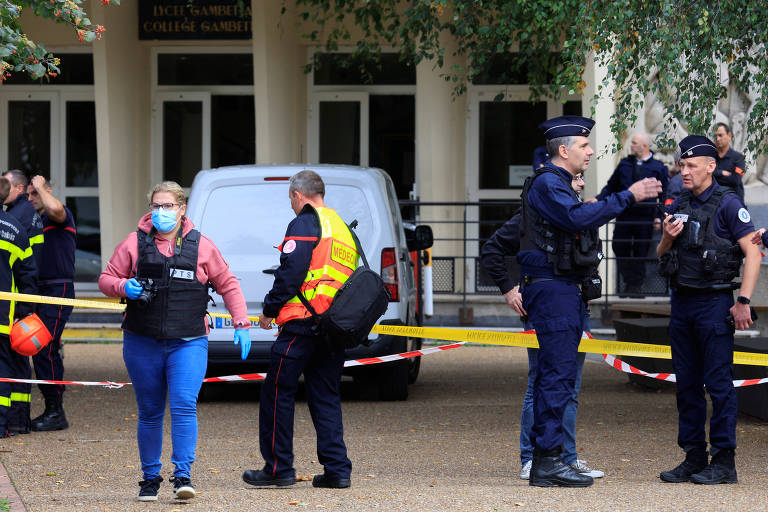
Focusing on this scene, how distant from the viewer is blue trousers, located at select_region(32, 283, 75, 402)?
9.43m

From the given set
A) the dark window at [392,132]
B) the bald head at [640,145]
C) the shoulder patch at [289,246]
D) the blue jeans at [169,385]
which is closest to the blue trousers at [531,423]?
the shoulder patch at [289,246]

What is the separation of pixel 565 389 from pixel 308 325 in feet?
4.55

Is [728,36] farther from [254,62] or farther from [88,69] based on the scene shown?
[88,69]

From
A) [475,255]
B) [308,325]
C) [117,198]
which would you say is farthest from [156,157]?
[308,325]

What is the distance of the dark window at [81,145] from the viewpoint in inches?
782

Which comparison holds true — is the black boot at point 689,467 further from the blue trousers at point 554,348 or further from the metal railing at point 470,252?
the metal railing at point 470,252

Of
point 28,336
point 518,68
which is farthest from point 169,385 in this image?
point 518,68

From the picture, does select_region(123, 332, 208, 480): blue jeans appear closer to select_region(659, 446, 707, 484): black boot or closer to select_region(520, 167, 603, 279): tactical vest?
select_region(520, 167, 603, 279): tactical vest

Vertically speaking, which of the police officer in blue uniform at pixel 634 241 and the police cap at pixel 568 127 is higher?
the police cap at pixel 568 127

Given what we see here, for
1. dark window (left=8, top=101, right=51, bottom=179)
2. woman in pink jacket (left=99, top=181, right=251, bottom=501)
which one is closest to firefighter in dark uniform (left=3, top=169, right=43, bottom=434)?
woman in pink jacket (left=99, top=181, right=251, bottom=501)

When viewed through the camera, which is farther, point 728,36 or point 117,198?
point 117,198

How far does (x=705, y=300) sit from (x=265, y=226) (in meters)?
4.25

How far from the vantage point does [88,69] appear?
19.8 meters

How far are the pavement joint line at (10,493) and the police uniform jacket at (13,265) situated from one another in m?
1.45
